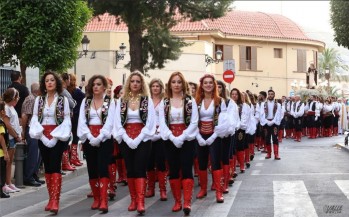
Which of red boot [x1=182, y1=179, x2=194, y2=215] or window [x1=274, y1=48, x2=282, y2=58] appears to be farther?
window [x1=274, y1=48, x2=282, y2=58]

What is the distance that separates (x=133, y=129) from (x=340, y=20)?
1052 centimetres

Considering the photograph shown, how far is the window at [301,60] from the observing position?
5844cm

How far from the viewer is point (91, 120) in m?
10.0

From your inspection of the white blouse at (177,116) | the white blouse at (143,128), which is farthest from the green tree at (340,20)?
the white blouse at (143,128)

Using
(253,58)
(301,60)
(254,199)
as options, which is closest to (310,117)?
(254,199)

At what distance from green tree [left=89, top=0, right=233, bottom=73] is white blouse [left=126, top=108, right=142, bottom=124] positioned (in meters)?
17.6

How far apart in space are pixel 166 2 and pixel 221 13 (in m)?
2.46

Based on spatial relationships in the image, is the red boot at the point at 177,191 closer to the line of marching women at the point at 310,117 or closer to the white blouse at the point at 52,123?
the white blouse at the point at 52,123

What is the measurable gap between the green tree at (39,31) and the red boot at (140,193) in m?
6.85

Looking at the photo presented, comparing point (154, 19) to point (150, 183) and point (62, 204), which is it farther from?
point (62, 204)

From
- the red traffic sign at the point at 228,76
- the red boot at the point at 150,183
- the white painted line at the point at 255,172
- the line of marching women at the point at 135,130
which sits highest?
the red traffic sign at the point at 228,76

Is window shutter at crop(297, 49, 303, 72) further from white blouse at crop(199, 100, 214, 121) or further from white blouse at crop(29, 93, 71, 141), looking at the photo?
white blouse at crop(29, 93, 71, 141)

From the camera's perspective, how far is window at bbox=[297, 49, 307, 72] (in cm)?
5844

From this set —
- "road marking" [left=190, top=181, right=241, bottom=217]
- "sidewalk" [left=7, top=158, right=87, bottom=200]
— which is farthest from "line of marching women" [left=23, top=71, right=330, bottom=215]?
"sidewalk" [left=7, top=158, right=87, bottom=200]
